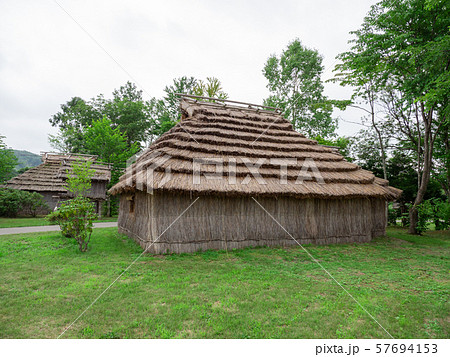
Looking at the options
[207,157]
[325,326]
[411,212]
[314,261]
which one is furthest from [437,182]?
[325,326]

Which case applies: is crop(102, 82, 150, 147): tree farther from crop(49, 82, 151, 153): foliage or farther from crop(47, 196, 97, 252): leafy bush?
crop(47, 196, 97, 252): leafy bush

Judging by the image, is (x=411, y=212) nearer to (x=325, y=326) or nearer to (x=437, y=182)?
(x=437, y=182)

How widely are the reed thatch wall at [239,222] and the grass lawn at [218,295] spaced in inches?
22.2

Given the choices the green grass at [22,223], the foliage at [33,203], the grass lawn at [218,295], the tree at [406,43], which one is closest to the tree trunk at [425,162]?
the tree at [406,43]

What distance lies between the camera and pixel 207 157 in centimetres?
841

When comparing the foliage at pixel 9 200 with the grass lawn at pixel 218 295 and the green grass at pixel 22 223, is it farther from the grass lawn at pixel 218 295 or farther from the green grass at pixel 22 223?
the grass lawn at pixel 218 295

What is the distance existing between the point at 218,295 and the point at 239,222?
12.5ft

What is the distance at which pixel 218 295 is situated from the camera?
14.5ft

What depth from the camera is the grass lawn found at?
337 centimetres

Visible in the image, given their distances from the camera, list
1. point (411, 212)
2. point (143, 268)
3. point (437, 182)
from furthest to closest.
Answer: point (437, 182) < point (411, 212) < point (143, 268)

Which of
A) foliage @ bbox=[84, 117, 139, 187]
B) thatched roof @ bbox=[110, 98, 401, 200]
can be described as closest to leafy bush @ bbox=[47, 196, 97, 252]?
thatched roof @ bbox=[110, 98, 401, 200]

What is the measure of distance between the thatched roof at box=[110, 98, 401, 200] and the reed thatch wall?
590 millimetres

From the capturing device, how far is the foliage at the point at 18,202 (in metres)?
15.9

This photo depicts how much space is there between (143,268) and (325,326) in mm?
4194
